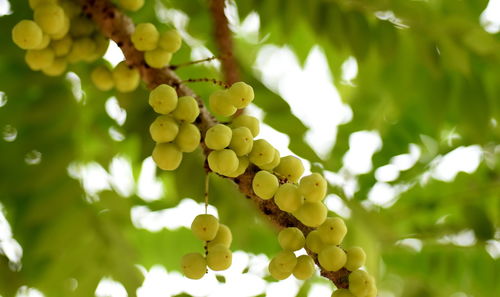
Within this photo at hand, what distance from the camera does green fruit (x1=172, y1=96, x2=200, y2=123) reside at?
965 millimetres

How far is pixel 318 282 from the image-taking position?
2.08m

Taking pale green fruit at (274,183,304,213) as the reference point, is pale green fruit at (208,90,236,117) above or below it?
above

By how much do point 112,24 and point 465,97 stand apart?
941mm

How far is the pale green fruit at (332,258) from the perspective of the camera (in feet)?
2.96

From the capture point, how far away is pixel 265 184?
2.99 feet

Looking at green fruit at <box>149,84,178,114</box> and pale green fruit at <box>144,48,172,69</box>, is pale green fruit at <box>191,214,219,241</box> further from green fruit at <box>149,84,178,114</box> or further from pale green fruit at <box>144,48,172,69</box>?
pale green fruit at <box>144,48,172,69</box>

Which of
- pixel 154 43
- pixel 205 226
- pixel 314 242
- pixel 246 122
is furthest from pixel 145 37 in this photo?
pixel 314 242

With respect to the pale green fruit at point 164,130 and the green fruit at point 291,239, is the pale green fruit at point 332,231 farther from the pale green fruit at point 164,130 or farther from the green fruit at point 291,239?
the pale green fruit at point 164,130

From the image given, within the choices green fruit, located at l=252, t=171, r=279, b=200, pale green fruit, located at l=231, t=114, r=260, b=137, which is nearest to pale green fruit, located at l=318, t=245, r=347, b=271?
green fruit, located at l=252, t=171, r=279, b=200

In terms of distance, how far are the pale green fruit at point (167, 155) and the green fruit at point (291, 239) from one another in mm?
193

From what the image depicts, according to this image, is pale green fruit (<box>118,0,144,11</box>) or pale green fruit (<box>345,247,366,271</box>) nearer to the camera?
pale green fruit (<box>345,247,366,271</box>)

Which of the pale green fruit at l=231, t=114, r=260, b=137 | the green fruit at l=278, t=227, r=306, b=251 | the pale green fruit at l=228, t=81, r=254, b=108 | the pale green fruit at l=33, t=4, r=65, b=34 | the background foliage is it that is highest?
the pale green fruit at l=228, t=81, r=254, b=108

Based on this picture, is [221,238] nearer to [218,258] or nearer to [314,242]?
[218,258]

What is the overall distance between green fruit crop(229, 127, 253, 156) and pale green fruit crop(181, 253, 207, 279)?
18 centimetres
